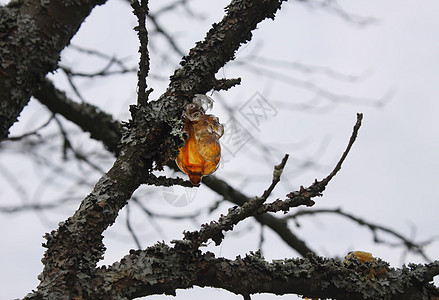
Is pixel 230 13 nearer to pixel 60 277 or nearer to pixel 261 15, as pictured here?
pixel 261 15

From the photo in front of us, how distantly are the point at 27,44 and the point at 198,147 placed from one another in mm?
636

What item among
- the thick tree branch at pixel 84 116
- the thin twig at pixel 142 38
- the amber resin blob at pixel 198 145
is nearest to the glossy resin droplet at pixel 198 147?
the amber resin blob at pixel 198 145

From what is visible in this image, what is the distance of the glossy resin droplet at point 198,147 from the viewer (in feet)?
4.35

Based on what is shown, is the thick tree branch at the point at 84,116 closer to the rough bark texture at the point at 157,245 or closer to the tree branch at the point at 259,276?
the rough bark texture at the point at 157,245

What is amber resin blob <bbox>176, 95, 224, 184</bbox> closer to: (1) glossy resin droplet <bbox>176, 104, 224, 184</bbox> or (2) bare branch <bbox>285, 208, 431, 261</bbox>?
(1) glossy resin droplet <bbox>176, 104, 224, 184</bbox>

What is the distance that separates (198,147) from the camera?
133cm

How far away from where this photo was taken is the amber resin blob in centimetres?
133

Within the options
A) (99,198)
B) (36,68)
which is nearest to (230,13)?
(36,68)

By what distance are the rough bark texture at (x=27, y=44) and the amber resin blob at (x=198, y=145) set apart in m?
0.51

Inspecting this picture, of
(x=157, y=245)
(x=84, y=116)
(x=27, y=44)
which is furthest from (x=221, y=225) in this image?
(x=84, y=116)

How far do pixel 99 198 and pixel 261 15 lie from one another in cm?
82

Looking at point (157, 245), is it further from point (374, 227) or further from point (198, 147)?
point (374, 227)

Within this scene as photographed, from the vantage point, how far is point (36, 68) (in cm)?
141

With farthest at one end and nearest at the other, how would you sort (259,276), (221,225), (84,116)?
(84,116) < (259,276) < (221,225)
